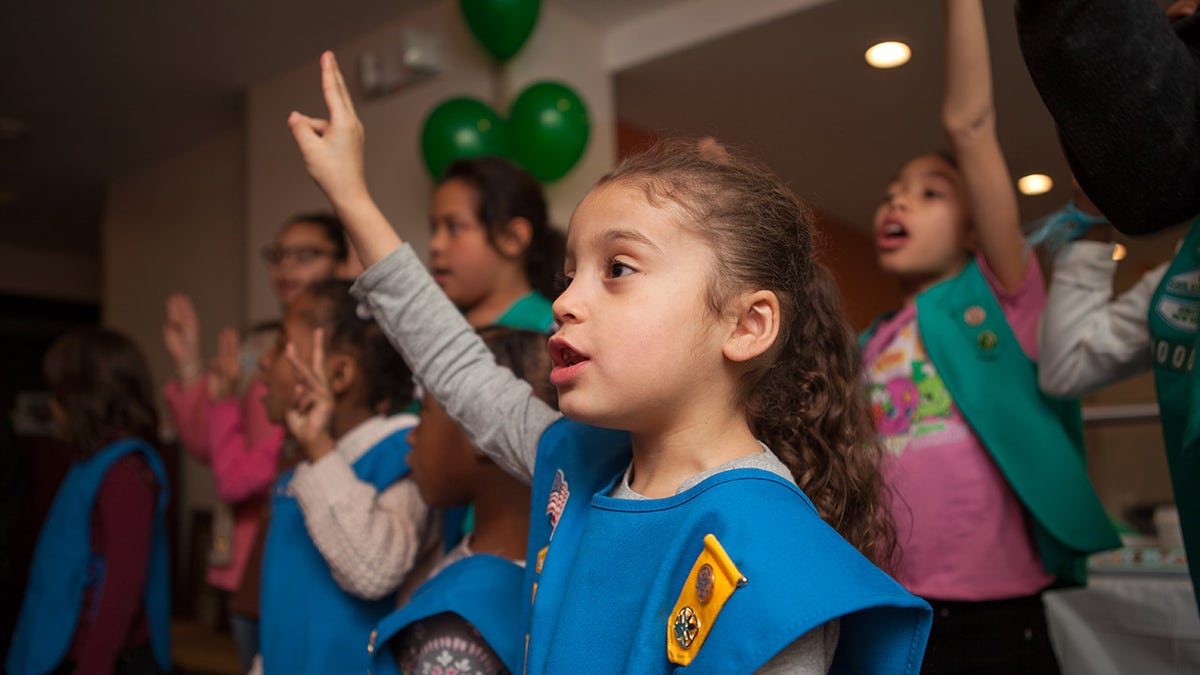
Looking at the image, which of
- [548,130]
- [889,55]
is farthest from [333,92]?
[889,55]

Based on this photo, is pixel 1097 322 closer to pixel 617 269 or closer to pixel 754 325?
pixel 754 325

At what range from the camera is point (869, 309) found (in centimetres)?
318

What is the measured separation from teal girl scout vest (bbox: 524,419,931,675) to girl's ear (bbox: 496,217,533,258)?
1.19m

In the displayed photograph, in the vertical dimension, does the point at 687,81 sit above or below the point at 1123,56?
above

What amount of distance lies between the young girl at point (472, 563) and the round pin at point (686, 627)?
291mm

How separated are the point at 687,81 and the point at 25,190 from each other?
421cm

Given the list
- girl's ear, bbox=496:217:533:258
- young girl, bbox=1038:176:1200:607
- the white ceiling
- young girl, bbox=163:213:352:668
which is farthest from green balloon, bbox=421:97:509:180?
young girl, bbox=1038:176:1200:607

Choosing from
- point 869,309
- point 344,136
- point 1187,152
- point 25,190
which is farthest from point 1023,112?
point 25,190

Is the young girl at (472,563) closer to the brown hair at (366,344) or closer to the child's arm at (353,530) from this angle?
the child's arm at (353,530)

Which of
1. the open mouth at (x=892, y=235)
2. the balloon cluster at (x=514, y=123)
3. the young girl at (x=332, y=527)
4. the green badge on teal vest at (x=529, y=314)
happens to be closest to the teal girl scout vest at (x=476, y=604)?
the young girl at (x=332, y=527)

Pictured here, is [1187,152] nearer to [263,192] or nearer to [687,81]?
[687,81]

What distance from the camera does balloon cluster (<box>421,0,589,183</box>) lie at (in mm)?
2992

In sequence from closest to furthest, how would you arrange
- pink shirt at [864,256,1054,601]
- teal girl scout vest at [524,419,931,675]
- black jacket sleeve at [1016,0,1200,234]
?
1. teal girl scout vest at [524,419,931,675]
2. black jacket sleeve at [1016,0,1200,234]
3. pink shirt at [864,256,1054,601]

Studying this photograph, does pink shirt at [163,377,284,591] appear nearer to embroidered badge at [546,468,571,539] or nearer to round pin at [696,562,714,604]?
embroidered badge at [546,468,571,539]
